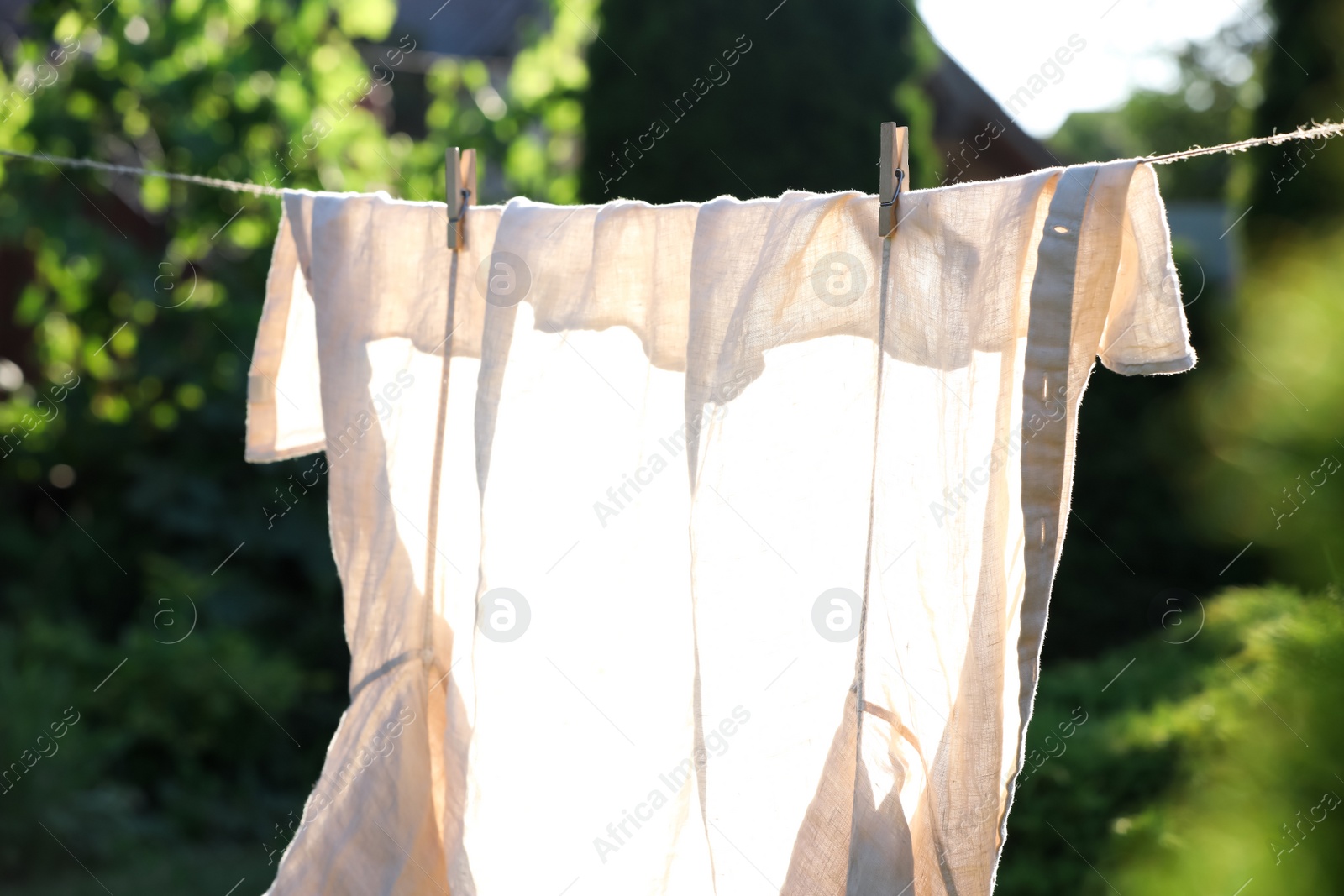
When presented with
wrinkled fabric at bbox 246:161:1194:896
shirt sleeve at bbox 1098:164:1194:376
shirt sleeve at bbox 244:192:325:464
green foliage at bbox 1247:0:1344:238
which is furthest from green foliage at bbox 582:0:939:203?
shirt sleeve at bbox 1098:164:1194:376

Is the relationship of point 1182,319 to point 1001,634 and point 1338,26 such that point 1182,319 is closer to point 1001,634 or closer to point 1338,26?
point 1001,634

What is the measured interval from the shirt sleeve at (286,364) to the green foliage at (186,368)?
257 cm

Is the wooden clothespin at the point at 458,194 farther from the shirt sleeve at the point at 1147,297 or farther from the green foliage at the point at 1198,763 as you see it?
the green foliage at the point at 1198,763

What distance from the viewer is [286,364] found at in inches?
60.8

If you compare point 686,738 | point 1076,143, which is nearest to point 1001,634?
point 686,738

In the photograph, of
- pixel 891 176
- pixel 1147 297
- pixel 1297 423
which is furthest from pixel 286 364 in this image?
pixel 1297 423

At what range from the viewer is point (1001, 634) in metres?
1.09

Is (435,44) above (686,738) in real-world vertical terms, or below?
above

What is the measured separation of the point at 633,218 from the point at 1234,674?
2.04 m

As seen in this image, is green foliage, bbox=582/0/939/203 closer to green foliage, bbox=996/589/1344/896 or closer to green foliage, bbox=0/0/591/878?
green foliage, bbox=0/0/591/878

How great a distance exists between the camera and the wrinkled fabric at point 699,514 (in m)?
1.09

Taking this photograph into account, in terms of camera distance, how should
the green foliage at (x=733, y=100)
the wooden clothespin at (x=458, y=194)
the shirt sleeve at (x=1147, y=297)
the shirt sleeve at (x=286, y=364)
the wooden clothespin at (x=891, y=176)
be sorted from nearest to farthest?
the shirt sleeve at (x=1147, y=297), the wooden clothespin at (x=891, y=176), the wooden clothespin at (x=458, y=194), the shirt sleeve at (x=286, y=364), the green foliage at (x=733, y=100)

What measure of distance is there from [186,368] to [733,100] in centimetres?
245

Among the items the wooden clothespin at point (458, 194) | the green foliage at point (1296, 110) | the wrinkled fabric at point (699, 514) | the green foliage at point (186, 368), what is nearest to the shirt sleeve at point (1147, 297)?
the wrinkled fabric at point (699, 514)
